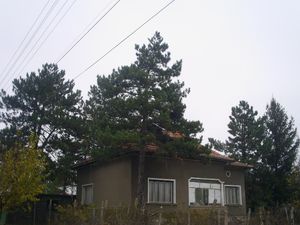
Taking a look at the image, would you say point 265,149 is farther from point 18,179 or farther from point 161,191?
point 18,179

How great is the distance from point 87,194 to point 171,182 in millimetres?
7567

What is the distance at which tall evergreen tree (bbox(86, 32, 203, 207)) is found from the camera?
22500mm

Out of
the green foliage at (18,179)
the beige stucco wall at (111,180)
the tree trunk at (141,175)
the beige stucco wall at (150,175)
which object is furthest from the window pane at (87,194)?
the tree trunk at (141,175)

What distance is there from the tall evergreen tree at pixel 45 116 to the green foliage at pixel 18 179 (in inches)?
338

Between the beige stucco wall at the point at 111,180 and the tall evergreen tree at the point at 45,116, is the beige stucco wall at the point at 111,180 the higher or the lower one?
the lower one

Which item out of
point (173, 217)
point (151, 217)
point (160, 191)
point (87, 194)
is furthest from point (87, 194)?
point (173, 217)

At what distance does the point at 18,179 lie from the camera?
24.0 meters

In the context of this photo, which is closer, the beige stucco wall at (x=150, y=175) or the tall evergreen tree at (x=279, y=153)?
the beige stucco wall at (x=150, y=175)

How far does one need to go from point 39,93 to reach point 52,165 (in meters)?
6.06

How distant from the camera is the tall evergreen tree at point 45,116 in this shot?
34.0 metres

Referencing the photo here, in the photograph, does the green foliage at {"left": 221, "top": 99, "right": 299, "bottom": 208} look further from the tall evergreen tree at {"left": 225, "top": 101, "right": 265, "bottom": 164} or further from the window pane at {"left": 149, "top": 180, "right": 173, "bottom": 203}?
the window pane at {"left": 149, "top": 180, "right": 173, "bottom": 203}

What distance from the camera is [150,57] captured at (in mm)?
24578

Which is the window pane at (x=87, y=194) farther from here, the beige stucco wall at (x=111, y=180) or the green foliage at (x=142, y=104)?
the green foliage at (x=142, y=104)

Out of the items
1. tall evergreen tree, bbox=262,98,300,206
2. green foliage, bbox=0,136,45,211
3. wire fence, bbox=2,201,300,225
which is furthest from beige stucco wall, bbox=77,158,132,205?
tall evergreen tree, bbox=262,98,300,206
